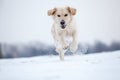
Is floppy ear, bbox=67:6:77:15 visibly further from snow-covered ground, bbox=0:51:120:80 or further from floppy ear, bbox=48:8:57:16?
snow-covered ground, bbox=0:51:120:80

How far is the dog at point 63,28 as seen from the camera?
2.18 meters

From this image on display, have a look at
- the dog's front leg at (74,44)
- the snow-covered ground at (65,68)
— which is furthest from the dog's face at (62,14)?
the snow-covered ground at (65,68)

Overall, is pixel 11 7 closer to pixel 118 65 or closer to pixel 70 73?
pixel 70 73

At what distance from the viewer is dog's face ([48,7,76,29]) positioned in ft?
7.13

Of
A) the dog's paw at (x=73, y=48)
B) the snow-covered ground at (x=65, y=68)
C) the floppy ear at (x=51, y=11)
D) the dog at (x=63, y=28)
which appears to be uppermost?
the floppy ear at (x=51, y=11)

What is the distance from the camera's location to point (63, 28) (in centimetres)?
224

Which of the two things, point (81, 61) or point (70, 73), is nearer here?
point (70, 73)

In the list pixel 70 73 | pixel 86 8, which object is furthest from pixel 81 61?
pixel 86 8

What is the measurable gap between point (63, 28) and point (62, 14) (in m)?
0.13

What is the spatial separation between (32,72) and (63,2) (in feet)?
2.30

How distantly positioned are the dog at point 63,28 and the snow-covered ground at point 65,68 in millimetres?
100

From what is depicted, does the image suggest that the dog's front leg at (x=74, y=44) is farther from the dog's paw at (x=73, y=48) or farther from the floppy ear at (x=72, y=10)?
the floppy ear at (x=72, y=10)

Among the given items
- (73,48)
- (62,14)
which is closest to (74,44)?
(73,48)

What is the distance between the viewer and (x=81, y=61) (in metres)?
2.07
